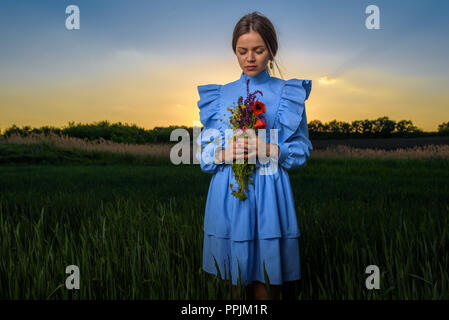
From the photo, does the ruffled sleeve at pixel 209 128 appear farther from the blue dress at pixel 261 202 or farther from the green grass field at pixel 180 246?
the green grass field at pixel 180 246

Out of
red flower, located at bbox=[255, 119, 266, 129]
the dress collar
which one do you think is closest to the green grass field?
red flower, located at bbox=[255, 119, 266, 129]

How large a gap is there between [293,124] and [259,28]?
0.54 metres

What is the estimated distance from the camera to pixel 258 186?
1614mm

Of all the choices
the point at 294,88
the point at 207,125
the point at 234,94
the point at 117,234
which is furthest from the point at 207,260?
the point at 117,234

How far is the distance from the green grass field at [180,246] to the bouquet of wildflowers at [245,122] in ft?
1.73

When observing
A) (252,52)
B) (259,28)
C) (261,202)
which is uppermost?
(259,28)

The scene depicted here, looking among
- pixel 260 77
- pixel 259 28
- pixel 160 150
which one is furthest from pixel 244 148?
pixel 160 150

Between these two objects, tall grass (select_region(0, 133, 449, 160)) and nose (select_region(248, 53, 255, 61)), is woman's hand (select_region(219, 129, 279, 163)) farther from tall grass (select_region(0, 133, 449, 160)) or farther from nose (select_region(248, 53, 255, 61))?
tall grass (select_region(0, 133, 449, 160))

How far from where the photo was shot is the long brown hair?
1.65m

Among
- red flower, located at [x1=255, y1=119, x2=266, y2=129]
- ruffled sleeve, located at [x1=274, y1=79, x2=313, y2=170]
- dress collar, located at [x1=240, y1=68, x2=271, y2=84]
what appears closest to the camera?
red flower, located at [x1=255, y1=119, x2=266, y2=129]

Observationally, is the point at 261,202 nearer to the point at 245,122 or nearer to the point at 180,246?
the point at 245,122

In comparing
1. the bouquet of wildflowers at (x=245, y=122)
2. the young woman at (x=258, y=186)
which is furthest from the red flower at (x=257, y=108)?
the young woman at (x=258, y=186)

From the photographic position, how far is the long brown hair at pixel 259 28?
165cm

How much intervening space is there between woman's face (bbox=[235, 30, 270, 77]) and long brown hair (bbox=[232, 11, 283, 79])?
2 cm
